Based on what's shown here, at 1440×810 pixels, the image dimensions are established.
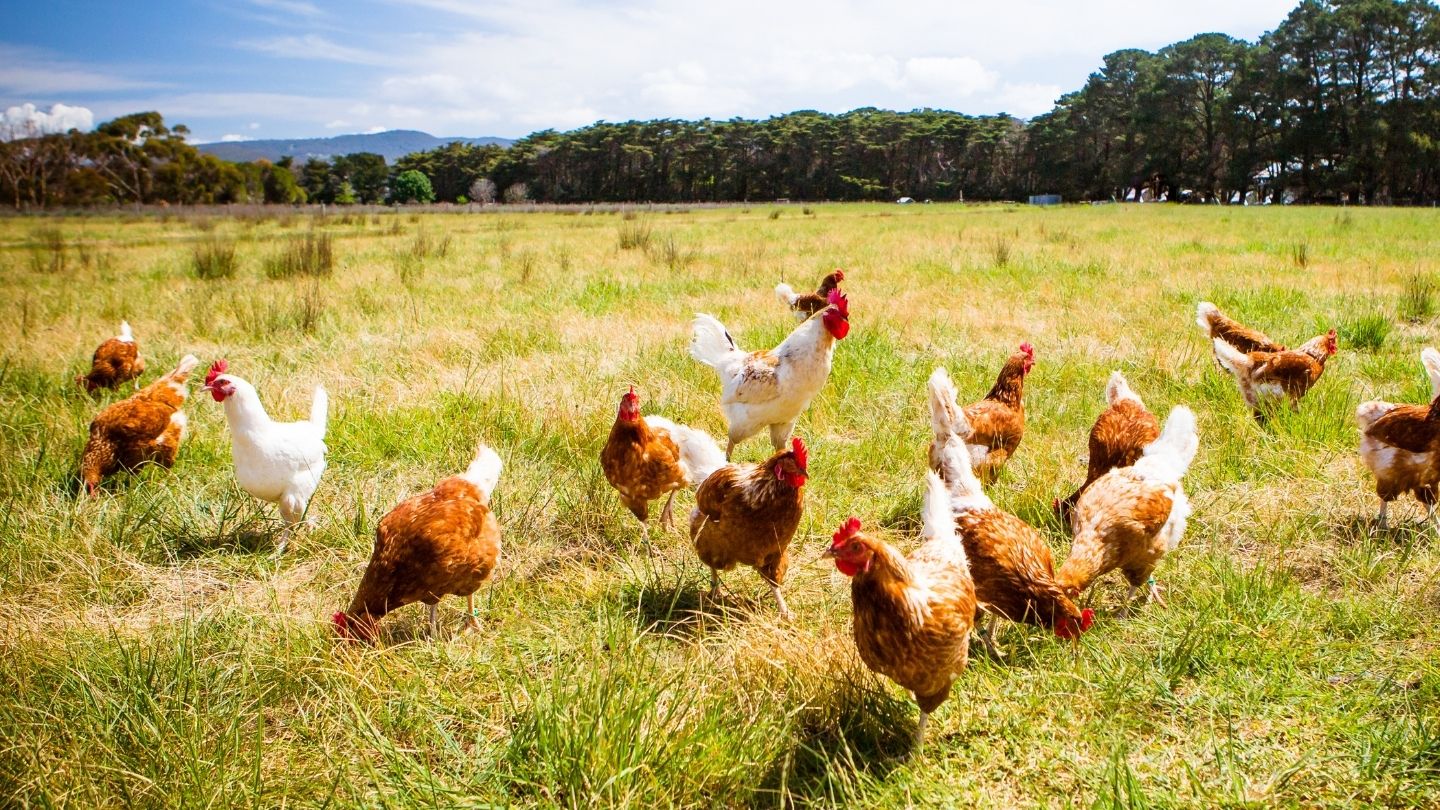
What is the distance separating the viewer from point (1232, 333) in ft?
17.7

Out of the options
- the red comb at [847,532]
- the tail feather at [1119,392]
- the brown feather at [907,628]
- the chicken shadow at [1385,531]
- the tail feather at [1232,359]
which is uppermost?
the tail feather at [1232,359]

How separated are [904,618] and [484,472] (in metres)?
2.09

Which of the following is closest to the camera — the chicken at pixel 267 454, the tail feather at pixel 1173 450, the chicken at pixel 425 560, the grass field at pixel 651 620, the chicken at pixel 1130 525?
the grass field at pixel 651 620

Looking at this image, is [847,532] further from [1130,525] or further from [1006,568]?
[1130,525]

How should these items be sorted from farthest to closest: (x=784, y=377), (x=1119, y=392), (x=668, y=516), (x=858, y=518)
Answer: (x=784, y=377)
(x=1119, y=392)
(x=668, y=516)
(x=858, y=518)

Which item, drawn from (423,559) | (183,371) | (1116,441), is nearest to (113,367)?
(183,371)

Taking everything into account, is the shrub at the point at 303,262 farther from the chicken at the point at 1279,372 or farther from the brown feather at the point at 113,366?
the chicken at the point at 1279,372

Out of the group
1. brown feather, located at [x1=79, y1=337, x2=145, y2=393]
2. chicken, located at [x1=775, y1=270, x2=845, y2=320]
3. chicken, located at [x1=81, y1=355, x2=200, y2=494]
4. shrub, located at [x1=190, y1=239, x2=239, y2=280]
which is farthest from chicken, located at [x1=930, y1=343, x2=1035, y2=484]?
shrub, located at [x1=190, y1=239, x2=239, y2=280]

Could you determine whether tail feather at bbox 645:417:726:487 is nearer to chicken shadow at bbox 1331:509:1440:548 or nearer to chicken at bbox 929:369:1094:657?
chicken at bbox 929:369:1094:657

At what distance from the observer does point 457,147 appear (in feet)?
263

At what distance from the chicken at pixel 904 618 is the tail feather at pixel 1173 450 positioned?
5.08 feet

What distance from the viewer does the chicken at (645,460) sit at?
342cm

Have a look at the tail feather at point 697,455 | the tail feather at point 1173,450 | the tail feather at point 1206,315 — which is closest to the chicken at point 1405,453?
the tail feather at point 1173,450

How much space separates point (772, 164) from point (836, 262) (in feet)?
222
